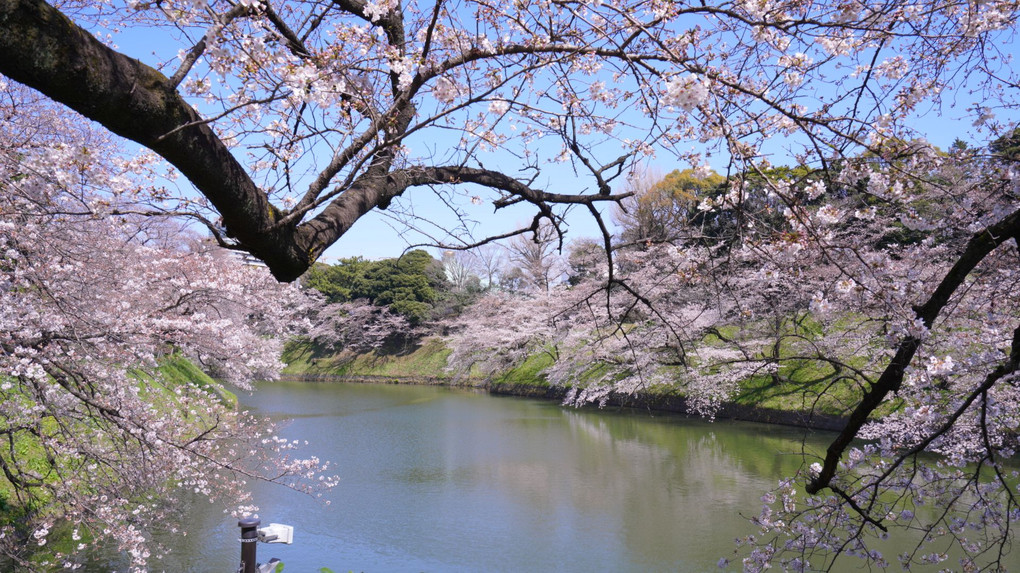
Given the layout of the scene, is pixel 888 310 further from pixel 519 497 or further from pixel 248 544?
pixel 519 497

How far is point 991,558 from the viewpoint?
4.96 metres

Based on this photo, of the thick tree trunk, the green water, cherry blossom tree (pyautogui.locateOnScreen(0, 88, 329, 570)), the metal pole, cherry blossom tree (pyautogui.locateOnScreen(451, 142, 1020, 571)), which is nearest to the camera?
the thick tree trunk

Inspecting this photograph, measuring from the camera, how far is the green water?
17.7ft

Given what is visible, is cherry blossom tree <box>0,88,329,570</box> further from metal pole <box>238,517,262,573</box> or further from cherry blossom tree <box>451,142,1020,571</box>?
cherry blossom tree <box>451,142,1020,571</box>

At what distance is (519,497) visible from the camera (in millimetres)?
7188

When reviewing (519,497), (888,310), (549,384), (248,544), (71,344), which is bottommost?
(519,497)

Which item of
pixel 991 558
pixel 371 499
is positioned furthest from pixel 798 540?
pixel 371 499

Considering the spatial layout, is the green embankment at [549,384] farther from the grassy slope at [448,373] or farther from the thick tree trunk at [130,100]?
the thick tree trunk at [130,100]

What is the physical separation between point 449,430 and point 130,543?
320 inches

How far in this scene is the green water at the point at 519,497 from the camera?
17.7 ft

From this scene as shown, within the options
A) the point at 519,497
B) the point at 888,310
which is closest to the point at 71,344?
the point at 888,310

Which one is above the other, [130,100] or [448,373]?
[130,100]

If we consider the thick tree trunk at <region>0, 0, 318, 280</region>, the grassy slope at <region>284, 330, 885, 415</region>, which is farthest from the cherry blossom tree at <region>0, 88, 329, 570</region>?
the grassy slope at <region>284, 330, 885, 415</region>

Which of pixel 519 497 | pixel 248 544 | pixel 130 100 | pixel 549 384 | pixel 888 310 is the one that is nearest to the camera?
pixel 130 100
